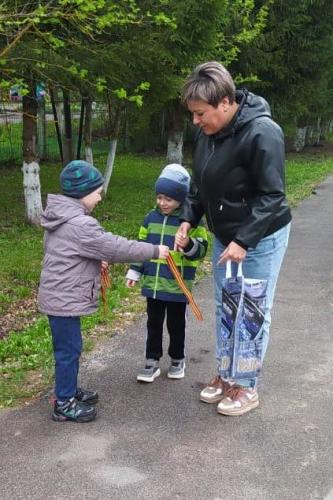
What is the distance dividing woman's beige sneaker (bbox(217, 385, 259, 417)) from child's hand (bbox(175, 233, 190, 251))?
2.92ft

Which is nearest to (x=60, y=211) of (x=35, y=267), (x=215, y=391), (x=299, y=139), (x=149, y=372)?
(x=149, y=372)

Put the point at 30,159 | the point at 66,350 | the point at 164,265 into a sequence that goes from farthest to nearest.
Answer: the point at 30,159, the point at 164,265, the point at 66,350

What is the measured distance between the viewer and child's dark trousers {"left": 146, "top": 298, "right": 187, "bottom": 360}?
393cm

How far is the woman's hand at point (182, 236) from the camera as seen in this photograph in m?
3.54

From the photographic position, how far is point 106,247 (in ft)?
10.7

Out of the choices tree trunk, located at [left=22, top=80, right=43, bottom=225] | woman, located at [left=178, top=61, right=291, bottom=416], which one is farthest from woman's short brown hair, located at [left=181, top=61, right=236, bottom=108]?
tree trunk, located at [left=22, top=80, right=43, bottom=225]

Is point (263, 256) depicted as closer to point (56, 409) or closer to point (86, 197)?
point (86, 197)

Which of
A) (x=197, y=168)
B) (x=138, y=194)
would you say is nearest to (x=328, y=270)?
(x=197, y=168)

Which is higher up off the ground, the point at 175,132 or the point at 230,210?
the point at 230,210

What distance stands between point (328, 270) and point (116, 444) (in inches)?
176

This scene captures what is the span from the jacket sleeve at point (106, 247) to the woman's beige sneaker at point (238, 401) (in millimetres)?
988

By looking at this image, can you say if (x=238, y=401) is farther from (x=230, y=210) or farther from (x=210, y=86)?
(x=210, y=86)

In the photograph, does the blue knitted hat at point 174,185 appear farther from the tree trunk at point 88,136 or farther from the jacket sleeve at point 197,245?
the tree trunk at point 88,136

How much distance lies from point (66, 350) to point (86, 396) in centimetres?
43
